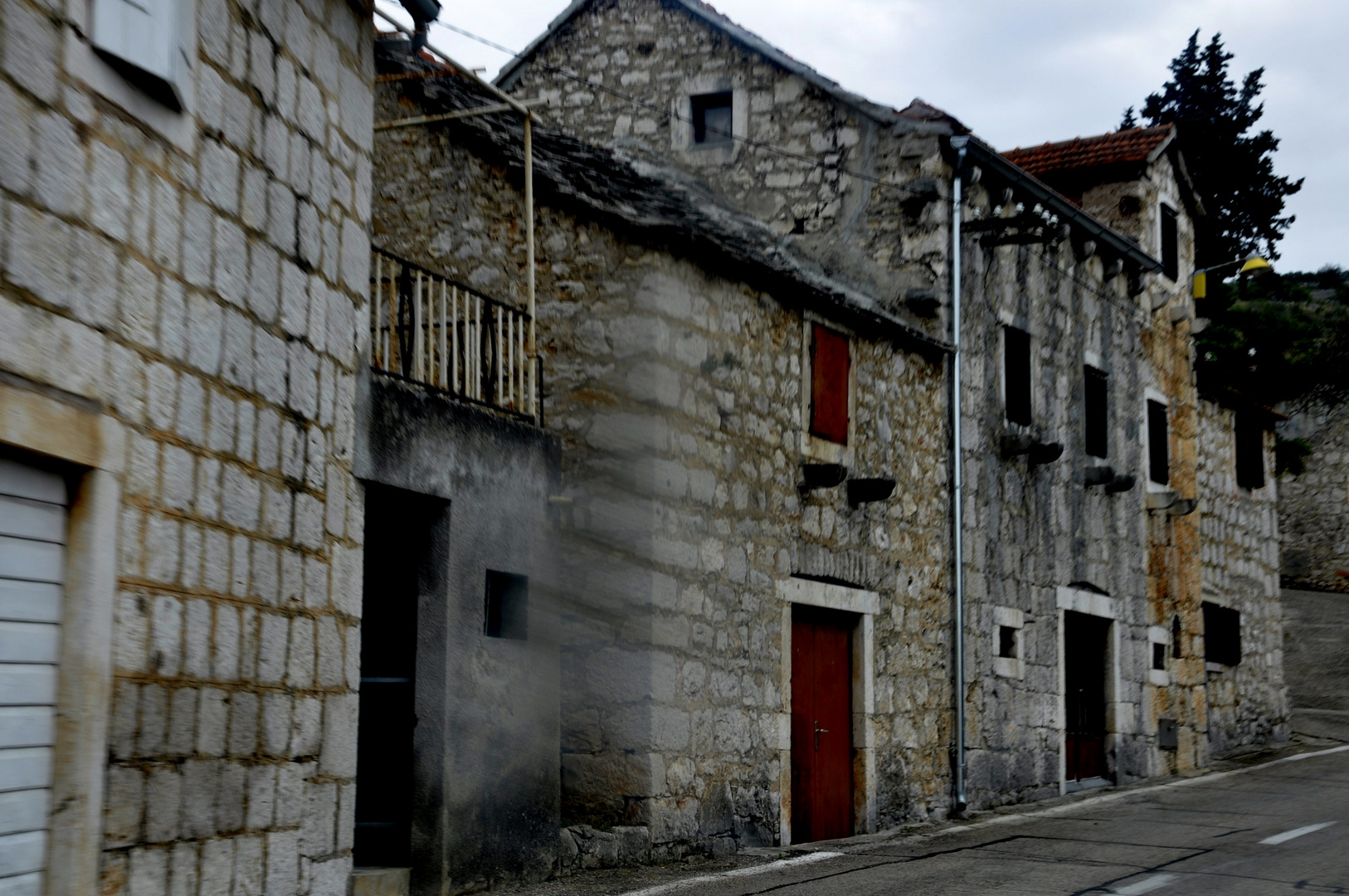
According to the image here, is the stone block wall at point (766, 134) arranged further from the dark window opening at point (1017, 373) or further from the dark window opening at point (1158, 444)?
the dark window opening at point (1158, 444)

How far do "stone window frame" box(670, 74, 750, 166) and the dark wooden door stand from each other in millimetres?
5339

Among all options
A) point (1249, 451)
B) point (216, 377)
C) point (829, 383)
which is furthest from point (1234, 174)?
point (216, 377)

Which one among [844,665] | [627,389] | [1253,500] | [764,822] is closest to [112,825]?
[627,389]

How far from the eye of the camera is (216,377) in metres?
5.73

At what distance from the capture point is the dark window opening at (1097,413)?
16.7 m

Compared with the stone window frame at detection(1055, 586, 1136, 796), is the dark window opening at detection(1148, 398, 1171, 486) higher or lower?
higher

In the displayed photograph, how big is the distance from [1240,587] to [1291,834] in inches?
430

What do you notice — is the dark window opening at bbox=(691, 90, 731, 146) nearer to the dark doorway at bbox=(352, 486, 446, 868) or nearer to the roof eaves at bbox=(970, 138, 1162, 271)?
the roof eaves at bbox=(970, 138, 1162, 271)

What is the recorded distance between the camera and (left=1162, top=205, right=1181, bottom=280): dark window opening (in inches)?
744

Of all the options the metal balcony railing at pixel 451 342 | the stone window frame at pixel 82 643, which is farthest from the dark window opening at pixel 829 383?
the stone window frame at pixel 82 643

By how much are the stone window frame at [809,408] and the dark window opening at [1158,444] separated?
26.4 feet

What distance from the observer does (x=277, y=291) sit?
6238 mm

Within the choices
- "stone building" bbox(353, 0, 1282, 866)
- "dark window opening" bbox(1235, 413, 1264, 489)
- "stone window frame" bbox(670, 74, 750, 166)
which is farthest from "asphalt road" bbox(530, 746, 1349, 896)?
"dark window opening" bbox(1235, 413, 1264, 489)

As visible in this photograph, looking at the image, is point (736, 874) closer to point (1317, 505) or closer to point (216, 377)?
point (216, 377)
